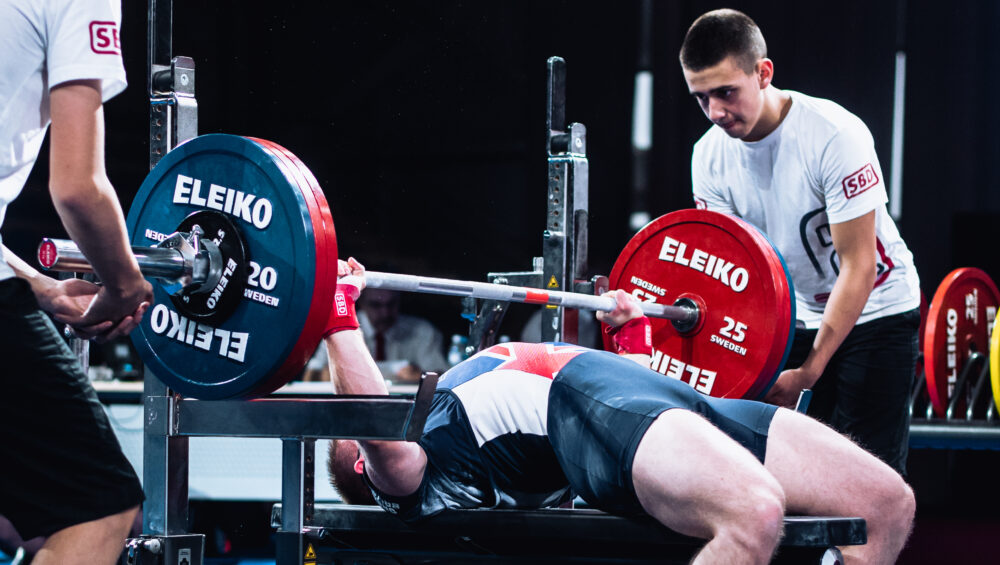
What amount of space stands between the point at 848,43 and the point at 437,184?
8.46 feet

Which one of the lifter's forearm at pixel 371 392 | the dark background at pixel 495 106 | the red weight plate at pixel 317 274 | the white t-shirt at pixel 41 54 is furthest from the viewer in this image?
the dark background at pixel 495 106

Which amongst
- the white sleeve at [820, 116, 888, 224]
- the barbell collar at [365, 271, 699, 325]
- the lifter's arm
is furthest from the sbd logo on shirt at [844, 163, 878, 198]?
the lifter's arm

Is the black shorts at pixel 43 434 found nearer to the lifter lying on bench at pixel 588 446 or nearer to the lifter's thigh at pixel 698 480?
the lifter lying on bench at pixel 588 446

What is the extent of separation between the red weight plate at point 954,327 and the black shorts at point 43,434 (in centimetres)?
367

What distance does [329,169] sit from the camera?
6586 mm

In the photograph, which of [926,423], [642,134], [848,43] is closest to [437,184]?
[642,134]

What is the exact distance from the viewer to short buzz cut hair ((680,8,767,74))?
9.16 ft

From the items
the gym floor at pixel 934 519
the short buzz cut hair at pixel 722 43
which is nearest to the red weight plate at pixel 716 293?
the short buzz cut hair at pixel 722 43

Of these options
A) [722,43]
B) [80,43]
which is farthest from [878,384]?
[80,43]

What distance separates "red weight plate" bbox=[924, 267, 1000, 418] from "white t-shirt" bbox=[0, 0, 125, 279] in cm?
370

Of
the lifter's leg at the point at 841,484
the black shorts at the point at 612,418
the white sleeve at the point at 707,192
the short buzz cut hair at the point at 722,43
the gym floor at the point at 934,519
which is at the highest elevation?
the short buzz cut hair at the point at 722,43

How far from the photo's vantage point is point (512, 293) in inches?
104

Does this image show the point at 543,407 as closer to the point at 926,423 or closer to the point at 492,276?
the point at 492,276

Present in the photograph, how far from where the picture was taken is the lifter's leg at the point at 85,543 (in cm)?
148
